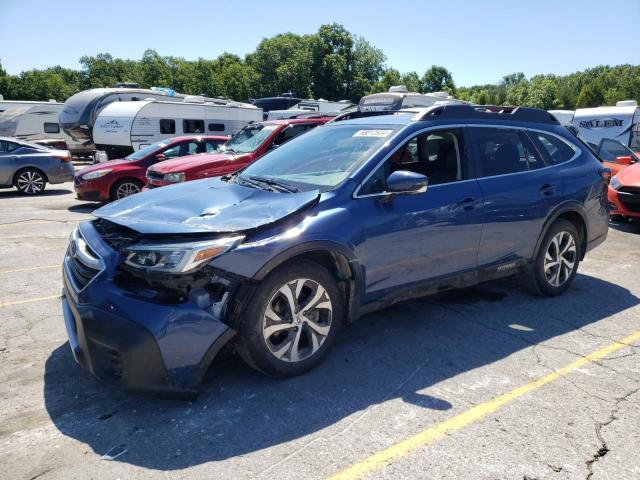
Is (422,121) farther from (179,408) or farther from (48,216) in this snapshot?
(48,216)

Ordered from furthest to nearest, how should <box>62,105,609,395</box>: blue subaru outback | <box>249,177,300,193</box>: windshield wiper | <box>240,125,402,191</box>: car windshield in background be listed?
<box>240,125,402,191</box>: car windshield in background < <box>249,177,300,193</box>: windshield wiper < <box>62,105,609,395</box>: blue subaru outback

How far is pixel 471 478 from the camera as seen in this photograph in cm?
259

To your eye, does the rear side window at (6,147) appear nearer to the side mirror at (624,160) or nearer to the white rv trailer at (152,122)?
the white rv trailer at (152,122)

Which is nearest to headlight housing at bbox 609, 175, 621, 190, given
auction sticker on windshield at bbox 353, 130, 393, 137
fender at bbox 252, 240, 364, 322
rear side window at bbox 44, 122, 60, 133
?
auction sticker on windshield at bbox 353, 130, 393, 137

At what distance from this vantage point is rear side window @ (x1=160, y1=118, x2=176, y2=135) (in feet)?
56.3

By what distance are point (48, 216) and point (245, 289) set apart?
8196mm

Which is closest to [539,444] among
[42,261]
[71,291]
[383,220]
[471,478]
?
[471,478]

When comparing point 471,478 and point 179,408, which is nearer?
point 471,478

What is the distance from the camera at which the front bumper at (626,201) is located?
879 centimetres

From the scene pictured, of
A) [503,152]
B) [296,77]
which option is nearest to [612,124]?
[503,152]

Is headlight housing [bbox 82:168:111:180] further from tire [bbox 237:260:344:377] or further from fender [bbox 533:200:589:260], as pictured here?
fender [bbox 533:200:589:260]

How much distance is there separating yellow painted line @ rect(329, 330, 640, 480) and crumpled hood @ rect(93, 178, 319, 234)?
58.3 inches

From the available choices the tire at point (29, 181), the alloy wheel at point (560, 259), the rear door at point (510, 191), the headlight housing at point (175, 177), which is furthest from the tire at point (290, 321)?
the tire at point (29, 181)

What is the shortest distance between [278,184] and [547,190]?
2674 mm
